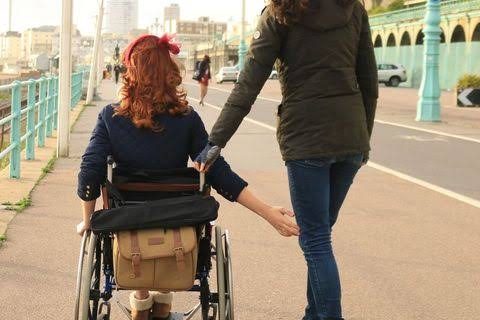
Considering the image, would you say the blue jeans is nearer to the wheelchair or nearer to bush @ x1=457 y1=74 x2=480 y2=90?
the wheelchair

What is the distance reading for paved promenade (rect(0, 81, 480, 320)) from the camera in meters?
4.85

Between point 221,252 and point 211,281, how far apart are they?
1.88 meters

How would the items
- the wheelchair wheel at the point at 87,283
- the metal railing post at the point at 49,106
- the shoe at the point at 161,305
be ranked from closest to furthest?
the wheelchair wheel at the point at 87,283 → the shoe at the point at 161,305 → the metal railing post at the point at 49,106

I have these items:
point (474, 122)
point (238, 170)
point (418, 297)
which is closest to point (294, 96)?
point (418, 297)

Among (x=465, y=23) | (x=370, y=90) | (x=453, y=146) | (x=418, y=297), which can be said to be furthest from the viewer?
(x=465, y=23)

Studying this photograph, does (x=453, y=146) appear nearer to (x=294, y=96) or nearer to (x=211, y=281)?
(x=211, y=281)

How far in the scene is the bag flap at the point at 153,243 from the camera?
126 inches

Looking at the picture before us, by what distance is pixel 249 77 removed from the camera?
3.64 m

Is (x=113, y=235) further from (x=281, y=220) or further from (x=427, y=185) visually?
(x=427, y=185)

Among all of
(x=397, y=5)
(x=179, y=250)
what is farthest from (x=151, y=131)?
(x=397, y=5)

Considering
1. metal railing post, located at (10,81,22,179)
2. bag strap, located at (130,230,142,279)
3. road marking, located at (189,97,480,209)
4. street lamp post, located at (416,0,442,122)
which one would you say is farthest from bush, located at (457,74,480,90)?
bag strap, located at (130,230,142,279)

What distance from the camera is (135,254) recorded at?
10.4ft

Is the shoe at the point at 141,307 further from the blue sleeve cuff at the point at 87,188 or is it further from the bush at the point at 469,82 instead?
the bush at the point at 469,82

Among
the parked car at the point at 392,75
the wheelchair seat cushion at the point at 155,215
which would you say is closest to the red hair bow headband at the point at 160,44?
the wheelchair seat cushion at the point at 155,215
